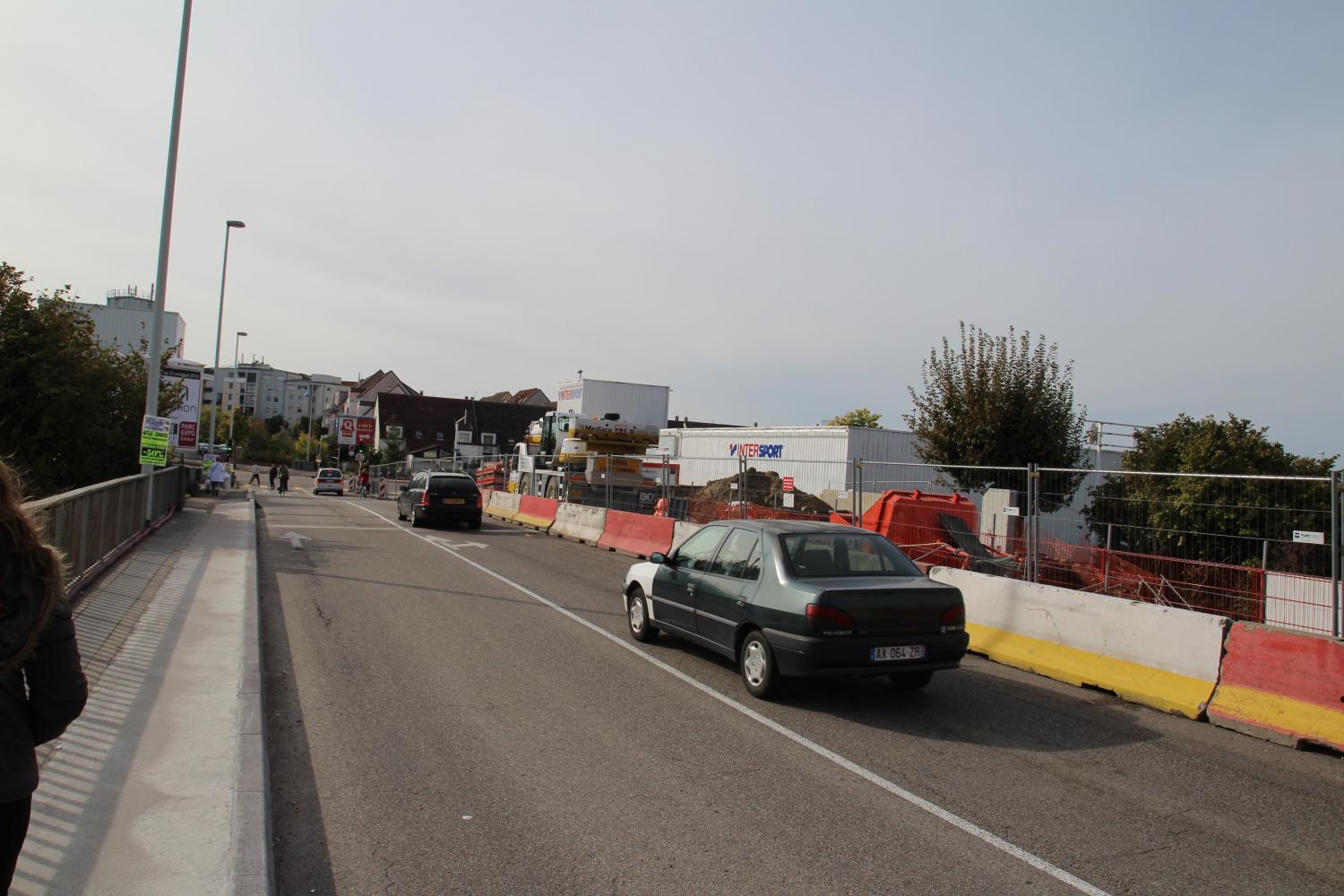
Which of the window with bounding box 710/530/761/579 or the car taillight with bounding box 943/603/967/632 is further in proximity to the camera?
the window with bounding box 710/530/761/579

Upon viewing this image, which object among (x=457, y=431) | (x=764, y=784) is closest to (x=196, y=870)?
(x=764, y=784)

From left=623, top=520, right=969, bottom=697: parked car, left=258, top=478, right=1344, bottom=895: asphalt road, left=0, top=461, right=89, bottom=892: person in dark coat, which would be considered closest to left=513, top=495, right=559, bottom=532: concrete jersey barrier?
left=258, top=478, right=1344, bottom=895: asphalt road

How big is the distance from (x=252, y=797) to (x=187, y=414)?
89.4ft

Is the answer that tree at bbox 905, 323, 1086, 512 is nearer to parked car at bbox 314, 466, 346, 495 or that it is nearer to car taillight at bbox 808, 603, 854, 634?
car taillight at bbox 808, 603, 854, 634

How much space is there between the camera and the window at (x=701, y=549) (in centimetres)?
871

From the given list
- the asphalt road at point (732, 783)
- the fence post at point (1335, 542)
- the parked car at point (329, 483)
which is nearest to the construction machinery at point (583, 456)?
the asphalt road at point (732, 783)

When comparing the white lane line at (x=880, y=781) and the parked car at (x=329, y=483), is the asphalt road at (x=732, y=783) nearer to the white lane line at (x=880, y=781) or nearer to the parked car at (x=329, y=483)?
the white lane line at (x=880, y=781)

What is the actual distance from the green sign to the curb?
471 inches

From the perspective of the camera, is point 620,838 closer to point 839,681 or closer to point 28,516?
point 28,516

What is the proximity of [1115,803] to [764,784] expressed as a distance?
6.63ft

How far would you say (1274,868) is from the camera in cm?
448

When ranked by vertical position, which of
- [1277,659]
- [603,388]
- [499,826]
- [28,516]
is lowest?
[499,826]

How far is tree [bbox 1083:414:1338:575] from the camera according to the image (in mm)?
9539

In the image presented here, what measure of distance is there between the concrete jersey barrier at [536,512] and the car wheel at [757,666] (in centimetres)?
1715
